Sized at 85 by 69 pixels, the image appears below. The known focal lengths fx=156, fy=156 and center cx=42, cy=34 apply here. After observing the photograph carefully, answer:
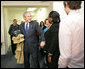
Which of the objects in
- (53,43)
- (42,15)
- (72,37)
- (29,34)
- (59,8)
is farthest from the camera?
(42,15)

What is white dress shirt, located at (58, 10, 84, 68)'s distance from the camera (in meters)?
1.26

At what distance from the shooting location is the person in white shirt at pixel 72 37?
1.26 m

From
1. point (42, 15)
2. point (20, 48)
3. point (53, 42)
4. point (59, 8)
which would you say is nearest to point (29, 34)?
point (20, 48)

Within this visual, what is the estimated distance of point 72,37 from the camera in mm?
1273

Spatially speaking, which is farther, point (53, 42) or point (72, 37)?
point (53, 42)

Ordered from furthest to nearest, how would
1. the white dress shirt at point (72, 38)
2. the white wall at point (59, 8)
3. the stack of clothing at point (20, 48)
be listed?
the white wall at point (59, 8)
the stack of clothing at point (20, 48)
the white dress shirt at point (72, 38)

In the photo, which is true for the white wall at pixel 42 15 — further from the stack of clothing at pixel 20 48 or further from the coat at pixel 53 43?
the coat at pixel 53 43

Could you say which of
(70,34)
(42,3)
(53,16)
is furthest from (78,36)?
(42,3)

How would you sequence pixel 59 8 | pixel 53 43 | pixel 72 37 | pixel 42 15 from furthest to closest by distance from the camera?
pixel 42 15 → pixel 59 8 → pixel 53 43 → pixel 72 37

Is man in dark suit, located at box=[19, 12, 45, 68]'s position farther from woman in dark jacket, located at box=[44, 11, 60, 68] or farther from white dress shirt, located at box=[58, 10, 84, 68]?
white dress shirt, located at box=[58, 10, 84, 68]

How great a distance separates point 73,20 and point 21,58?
6.93 ft

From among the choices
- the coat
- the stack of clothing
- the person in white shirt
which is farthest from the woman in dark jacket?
the stack of clothing

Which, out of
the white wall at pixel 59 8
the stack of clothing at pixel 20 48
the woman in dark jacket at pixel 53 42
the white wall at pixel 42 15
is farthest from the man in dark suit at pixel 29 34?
the white wall at pixel 42 15

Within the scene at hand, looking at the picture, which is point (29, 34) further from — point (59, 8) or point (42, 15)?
point (42, 15)
